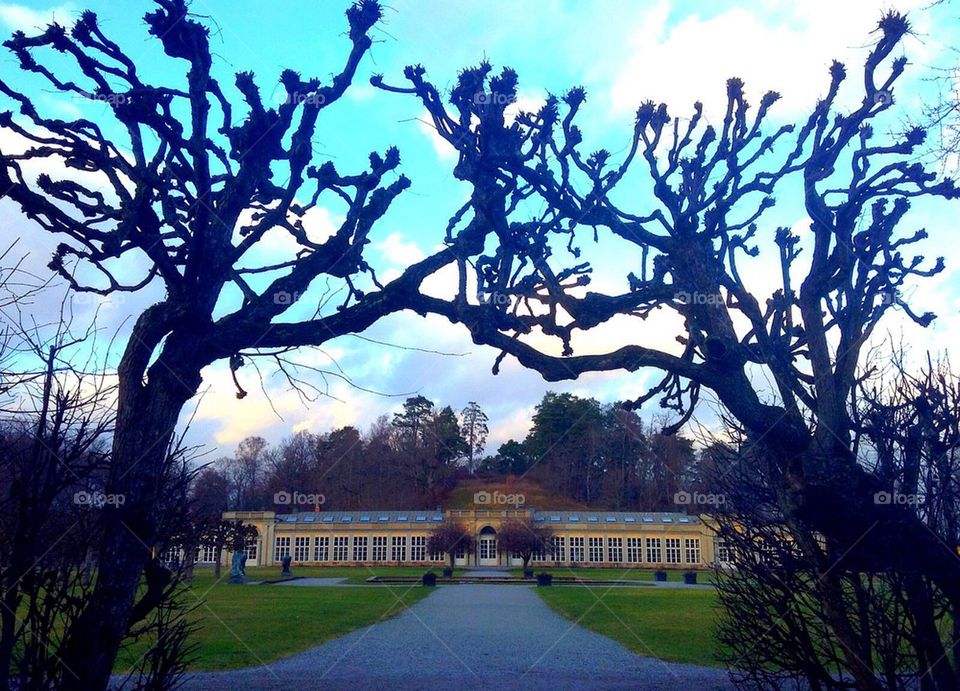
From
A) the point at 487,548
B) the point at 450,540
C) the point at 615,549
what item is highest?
the point at 450,540

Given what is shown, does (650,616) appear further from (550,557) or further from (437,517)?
(437,517)

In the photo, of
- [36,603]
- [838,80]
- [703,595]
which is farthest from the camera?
[703,595]

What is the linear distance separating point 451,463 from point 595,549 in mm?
12575

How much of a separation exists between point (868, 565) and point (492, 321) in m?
2.89

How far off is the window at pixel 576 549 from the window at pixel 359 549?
1430 centimetres

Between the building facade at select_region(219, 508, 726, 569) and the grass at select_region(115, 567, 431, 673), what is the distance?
2180cm

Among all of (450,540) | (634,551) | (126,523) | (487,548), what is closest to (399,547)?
(487,548)

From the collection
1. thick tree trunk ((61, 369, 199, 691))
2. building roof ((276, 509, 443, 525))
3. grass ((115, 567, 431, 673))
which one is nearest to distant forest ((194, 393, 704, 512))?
building roof ((276, 509, 443, 525))

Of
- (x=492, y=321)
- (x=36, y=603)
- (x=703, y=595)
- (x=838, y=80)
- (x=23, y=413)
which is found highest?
(x=838, y=80)

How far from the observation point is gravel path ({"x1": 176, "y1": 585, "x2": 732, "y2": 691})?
34.7ft

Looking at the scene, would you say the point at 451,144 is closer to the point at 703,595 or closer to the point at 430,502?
the point at 703,595

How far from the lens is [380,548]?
182 feet

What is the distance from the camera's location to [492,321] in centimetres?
582

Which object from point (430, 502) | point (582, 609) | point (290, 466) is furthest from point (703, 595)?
point (430, 502)
